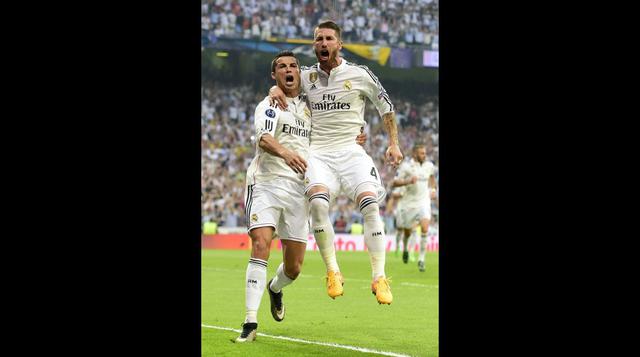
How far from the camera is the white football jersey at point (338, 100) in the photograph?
8.38 meters

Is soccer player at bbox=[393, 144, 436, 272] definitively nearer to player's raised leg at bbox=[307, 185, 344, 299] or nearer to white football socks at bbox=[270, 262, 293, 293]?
white football socks at bbox=[270, 262, 293, 293]

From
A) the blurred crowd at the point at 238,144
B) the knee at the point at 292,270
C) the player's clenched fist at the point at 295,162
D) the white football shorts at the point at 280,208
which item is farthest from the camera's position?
the blurred crowd at the point at 238,144

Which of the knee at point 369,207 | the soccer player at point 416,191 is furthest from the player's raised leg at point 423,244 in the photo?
the knee at point 369,207

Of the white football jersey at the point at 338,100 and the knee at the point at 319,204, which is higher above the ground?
the white football jersey at the point at 338,100

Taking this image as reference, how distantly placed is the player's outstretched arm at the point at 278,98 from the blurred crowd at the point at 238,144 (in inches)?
915

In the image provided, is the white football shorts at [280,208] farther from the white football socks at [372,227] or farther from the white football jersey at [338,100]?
the white football socks at [372,227]

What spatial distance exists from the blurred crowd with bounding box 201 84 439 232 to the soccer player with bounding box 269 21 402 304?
23.0 metres

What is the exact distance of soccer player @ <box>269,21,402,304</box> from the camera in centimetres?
806

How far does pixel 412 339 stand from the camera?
28.4 feet

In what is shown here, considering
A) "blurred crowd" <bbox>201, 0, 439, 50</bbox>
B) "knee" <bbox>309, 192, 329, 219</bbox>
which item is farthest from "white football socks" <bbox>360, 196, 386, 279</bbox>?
"blurred crowd" <bbox>201, 0, 439, 50</bbox>
